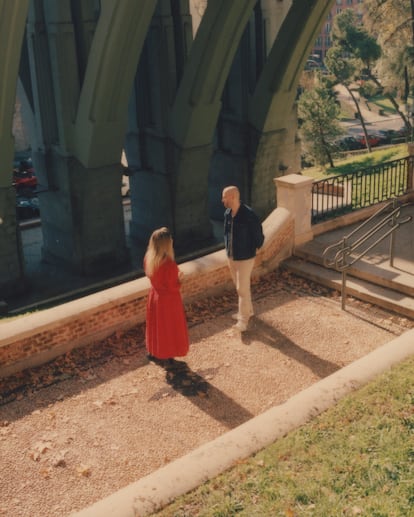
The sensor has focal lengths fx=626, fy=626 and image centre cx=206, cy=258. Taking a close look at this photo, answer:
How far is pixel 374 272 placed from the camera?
10.4 meters

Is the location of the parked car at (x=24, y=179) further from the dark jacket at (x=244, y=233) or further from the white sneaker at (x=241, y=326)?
the dark jacket at (x=244, y=233)

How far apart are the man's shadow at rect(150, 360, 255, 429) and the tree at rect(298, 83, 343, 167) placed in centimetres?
3480

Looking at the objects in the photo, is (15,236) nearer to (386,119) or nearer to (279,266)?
(279,266)

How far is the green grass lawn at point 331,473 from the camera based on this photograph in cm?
501

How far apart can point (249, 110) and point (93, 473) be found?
17334 mm

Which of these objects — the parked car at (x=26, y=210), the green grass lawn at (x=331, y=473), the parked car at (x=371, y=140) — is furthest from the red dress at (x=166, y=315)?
the parked car at (x=371, y=140)

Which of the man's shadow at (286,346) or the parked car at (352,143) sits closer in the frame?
the man's shadow at (286,346)

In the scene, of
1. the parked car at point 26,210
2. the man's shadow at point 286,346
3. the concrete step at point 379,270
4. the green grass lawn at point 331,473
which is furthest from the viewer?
the parked car at point 26,210

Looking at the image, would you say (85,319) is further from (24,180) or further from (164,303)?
(24,180)

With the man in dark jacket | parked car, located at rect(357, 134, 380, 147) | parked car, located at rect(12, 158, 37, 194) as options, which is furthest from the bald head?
parked car, located at rect(357, 134, 380, 147)

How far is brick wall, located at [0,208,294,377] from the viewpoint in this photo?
7.96 metres

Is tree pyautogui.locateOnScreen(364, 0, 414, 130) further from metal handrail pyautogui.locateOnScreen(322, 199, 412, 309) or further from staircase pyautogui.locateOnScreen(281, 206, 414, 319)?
metal handrail pyautogui.locateOnScreen(322, 199, 412, 309)

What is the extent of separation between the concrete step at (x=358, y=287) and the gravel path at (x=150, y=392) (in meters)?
0.18

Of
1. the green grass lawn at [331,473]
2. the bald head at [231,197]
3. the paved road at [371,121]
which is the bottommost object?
the paved road at [371,121]
